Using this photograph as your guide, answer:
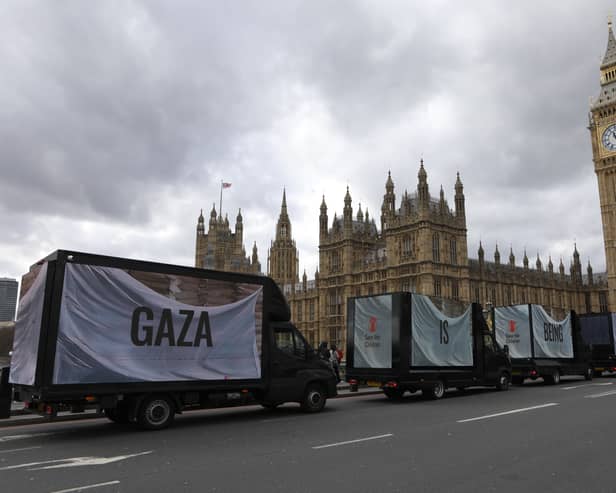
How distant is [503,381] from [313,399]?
1000 cm

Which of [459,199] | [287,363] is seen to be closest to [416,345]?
[287,363]

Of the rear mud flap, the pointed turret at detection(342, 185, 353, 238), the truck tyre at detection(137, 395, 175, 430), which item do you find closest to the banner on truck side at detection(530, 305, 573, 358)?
the truck tyre at detection(137, 395, 175, 430)

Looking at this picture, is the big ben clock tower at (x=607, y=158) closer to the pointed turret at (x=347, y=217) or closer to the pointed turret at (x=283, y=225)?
the pointed turret at (x=347, y=217)

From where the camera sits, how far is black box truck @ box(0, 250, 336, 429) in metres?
10.1

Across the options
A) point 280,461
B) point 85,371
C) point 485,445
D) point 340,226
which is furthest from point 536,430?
point 340,226

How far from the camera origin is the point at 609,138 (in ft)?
213

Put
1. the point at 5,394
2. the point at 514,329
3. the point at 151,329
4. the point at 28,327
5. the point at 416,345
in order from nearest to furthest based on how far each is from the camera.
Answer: the point at 28,327
the point at 5,394
the point at 151,329
the point at 416,345
the point at 514,329

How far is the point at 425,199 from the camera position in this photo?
2221 inches

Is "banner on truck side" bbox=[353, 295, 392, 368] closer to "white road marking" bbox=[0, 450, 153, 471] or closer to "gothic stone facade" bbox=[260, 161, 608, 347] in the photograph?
"white road marking" bbox=[0, 450, 153, 471]

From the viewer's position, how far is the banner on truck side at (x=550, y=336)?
23.4 metres

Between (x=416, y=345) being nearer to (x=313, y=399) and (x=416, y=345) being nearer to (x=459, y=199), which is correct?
(x=313, y=399)

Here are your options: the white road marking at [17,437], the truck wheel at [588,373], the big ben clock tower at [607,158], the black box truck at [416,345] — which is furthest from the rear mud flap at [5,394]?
the big ben clock tower at [607,158]

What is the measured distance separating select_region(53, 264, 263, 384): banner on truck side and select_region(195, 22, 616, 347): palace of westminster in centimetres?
4167

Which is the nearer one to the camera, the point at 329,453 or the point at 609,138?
the point at 329,453
